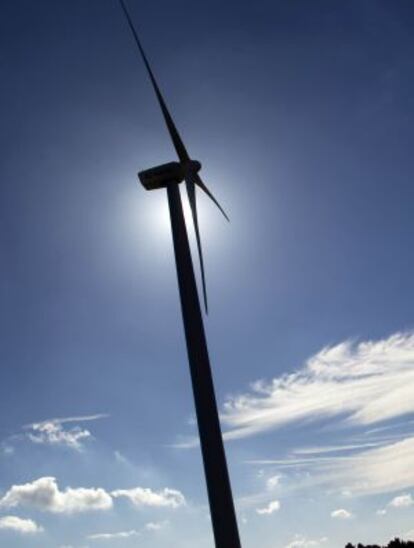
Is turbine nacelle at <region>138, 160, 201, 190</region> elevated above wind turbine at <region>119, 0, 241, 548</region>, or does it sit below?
above

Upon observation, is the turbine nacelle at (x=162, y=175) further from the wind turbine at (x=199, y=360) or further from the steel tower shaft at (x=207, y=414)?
the steel tower shaft at (x=207, y=414)

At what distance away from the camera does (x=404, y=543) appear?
4628 cm

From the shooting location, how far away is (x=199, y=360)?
34062mm

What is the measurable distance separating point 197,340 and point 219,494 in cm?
908

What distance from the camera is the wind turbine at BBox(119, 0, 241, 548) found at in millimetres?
29859

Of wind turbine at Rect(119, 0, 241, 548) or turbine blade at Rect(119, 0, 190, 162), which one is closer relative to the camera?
wind turbine at Rect(119, 0, 241, 548)

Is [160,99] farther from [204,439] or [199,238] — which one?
[204,439]

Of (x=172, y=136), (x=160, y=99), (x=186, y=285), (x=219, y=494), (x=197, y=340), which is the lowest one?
(x=219, y=494)

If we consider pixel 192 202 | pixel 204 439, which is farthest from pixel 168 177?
pixel 204 439

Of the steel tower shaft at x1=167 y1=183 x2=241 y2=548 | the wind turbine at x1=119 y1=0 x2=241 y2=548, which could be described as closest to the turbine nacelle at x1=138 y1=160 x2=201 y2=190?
the wind turbine at x1=119 y1=0 x2=241 y2=548

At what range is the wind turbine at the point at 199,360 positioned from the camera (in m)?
29.9

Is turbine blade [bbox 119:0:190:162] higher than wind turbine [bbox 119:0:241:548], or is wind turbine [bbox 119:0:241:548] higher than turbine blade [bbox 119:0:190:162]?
turbine blade [bbox 119:0:190:162]

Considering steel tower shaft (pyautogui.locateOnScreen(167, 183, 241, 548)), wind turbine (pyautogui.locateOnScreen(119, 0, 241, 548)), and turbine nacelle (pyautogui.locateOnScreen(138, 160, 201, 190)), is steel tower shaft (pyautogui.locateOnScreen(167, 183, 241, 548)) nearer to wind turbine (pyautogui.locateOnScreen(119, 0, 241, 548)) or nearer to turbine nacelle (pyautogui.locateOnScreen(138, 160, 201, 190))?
wind turbine (pyautogui.locateOnScreen(119, 0, 241, 548))

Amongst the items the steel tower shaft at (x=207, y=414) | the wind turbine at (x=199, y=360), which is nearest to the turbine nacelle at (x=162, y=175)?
the wind turbine at (x=199, y=360)
